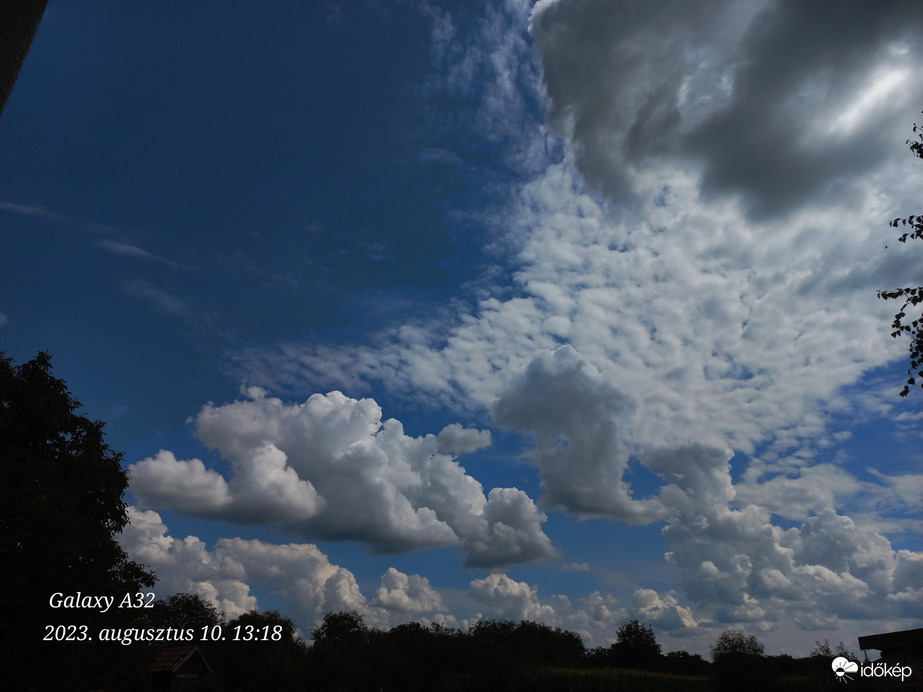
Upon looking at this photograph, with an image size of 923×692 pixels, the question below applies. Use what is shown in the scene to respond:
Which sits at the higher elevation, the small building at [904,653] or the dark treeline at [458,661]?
the small building at [904,653]

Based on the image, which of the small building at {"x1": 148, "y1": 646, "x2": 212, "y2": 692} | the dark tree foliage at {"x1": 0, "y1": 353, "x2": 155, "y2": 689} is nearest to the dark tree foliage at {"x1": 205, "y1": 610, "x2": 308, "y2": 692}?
the small building at {"x1": 148, "y1": 646, "x2": 212, "y2": 692}

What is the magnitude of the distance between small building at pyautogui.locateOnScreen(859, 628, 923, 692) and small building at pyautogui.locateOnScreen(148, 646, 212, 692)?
37.2m

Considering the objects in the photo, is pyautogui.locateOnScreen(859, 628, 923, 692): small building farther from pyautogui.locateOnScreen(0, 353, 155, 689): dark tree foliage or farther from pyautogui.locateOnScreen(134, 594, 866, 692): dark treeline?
pyautogui.locateOnScreen(0, 353, 155, 689): dark tree foliage

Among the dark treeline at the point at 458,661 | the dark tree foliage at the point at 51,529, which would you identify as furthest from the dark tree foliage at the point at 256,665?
the dark tree foliage at the point at 51,529

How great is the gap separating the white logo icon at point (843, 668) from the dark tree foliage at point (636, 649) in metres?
46.4

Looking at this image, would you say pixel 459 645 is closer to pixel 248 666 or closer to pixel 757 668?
pixel 248 666

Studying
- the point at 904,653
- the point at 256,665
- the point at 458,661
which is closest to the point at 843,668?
the point at 904,653

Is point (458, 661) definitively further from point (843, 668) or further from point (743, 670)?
point (843, 668)

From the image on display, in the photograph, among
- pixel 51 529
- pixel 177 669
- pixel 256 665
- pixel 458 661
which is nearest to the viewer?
pixel 51 529

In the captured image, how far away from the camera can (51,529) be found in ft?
61.6

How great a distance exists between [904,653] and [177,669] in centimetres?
3808

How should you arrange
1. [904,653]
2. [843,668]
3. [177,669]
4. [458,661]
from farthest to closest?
1. [458,661]
2. [177,669]
3. [843,668]
4. [904,653]

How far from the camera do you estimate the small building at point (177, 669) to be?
115 feet

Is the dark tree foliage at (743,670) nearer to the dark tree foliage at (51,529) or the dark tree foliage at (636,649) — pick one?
the dark tree foliage at (636,649)
